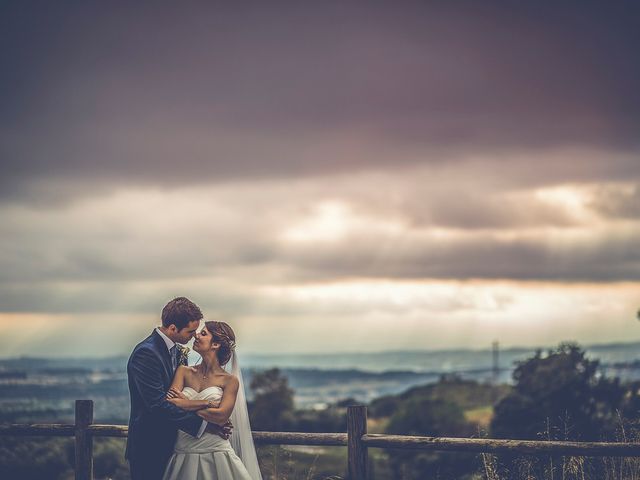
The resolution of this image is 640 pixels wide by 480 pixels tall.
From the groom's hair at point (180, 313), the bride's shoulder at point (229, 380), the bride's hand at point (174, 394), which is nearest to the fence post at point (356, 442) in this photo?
the bride's shoulder at point (229, 380)

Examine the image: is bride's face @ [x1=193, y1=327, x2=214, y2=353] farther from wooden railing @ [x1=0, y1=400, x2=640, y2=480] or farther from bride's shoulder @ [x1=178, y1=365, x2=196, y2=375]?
wooden railing @ [x1=0, y1=400, x2=640, y2=480]

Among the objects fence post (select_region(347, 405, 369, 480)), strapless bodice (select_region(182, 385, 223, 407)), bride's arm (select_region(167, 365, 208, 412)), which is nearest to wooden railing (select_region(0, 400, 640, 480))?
fence post (select_region(347, 405, 369, 480))

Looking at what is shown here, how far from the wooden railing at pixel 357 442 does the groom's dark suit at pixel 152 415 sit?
1.73 meters

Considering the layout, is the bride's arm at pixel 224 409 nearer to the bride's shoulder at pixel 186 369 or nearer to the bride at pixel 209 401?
the bride at pixel 209 401

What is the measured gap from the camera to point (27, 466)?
2338 centimetres

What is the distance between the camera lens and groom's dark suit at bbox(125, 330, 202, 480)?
7.86 metres

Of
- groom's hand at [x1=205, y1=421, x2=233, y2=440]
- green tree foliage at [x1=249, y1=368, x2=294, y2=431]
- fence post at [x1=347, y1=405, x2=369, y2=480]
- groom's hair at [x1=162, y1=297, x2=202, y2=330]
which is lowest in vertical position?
green tree foliage at [x1=249, y1=368, x2=294, y2=431]

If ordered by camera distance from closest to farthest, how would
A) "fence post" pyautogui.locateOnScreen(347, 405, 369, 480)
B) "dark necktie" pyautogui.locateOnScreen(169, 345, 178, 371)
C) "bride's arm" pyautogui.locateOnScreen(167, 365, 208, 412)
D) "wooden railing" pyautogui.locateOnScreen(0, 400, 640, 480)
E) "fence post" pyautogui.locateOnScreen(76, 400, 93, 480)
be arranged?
"bride's arm" pyautogui.locateOnScreen(167, 365, 208, 412), "dark necktie" pyautogui.locateOnScreen(169, 345, 178, 371), "wooden railing" pyautogui.locateOnScreen(0, 400, 640, 480), "fence post" pyautogui.locateOnScreen(347, 405, 369, 480), "fence post" pyautogui.locateOnScreen(76, 400, 93, 480)

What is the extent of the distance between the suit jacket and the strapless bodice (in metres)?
0.15

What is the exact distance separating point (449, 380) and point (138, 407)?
6063 centimetres

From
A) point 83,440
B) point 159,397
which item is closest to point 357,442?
point 159,397

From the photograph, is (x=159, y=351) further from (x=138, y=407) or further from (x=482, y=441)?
(x=482, y=441)

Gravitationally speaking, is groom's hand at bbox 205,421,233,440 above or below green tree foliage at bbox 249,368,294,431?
above

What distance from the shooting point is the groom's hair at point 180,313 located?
25.7ft
